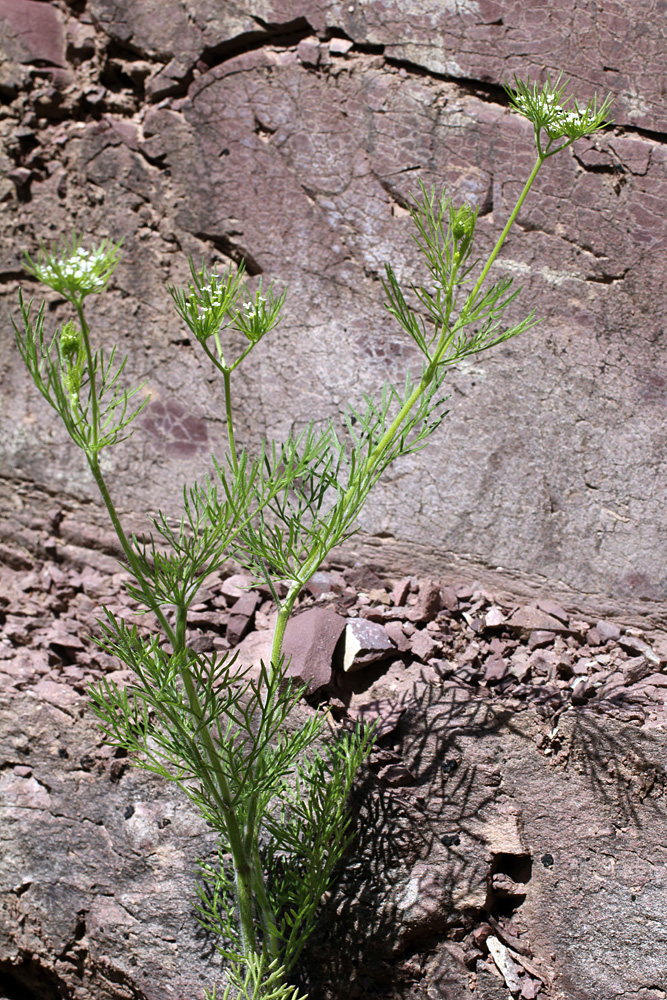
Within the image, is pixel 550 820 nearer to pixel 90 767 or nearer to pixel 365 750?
pixel 365 750

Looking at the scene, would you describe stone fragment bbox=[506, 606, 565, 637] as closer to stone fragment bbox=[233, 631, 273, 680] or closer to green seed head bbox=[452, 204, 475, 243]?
stone fragment bbox=[233, 631, 273, 680]

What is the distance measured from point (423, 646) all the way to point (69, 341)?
4.80 feet

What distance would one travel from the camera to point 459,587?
275 centimetres

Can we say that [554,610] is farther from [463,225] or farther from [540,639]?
[463,225]

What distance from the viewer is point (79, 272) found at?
1488 millimetres

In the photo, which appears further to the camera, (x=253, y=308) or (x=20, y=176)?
(x=20, y=176)

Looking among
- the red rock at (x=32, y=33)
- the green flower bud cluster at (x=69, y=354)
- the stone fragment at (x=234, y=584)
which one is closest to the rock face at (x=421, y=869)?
the stone fragment at (x=234, y=584)

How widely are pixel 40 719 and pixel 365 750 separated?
3.34 feet

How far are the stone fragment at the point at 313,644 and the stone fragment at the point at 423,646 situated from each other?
0.78 ft

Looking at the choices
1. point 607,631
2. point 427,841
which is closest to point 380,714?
point 427,841

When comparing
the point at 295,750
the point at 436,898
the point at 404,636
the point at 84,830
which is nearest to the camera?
the point at 295,750

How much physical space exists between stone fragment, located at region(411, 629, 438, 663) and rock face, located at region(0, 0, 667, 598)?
1.13 ft

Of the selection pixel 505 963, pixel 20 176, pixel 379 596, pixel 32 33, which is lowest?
pixel 505 963

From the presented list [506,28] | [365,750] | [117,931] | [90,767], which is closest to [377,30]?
[506,28]
